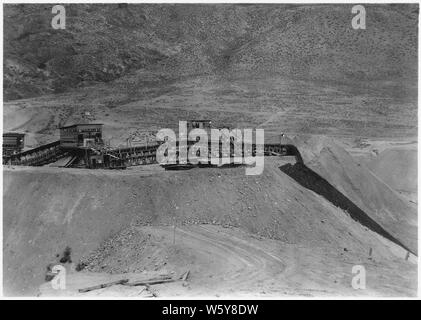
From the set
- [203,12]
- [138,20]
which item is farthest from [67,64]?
[203,12]

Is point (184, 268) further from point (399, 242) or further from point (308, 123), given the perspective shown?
point (308, 123)

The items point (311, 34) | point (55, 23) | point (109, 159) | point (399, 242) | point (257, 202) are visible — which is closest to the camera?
point (257, 202)

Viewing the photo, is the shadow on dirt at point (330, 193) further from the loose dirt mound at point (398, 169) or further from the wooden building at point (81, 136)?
the wooden building at point (81, 136)

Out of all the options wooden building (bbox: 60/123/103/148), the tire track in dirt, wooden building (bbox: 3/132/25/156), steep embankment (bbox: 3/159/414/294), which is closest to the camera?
the tire track in dirt

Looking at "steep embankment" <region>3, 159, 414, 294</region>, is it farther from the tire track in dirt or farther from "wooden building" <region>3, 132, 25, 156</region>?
"wooden building" <region>3, 132, 25, 156</region>

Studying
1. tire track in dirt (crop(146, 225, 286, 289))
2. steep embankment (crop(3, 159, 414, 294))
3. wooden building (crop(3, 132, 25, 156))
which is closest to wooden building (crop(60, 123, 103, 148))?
wooden building (crop(3, 132, 25, 156))

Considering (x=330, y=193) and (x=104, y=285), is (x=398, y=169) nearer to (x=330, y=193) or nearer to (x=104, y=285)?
(x=330, y=193)

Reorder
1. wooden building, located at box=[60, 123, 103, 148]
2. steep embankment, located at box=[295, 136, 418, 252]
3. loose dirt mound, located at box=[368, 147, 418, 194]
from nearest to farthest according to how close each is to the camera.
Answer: steep embankment, located at box=[295, 136, 418, 252]
wooden building, located at box=[60, 123, 103, 148]
loose dirt mound, located at box=[368, 147, 418, 194]
